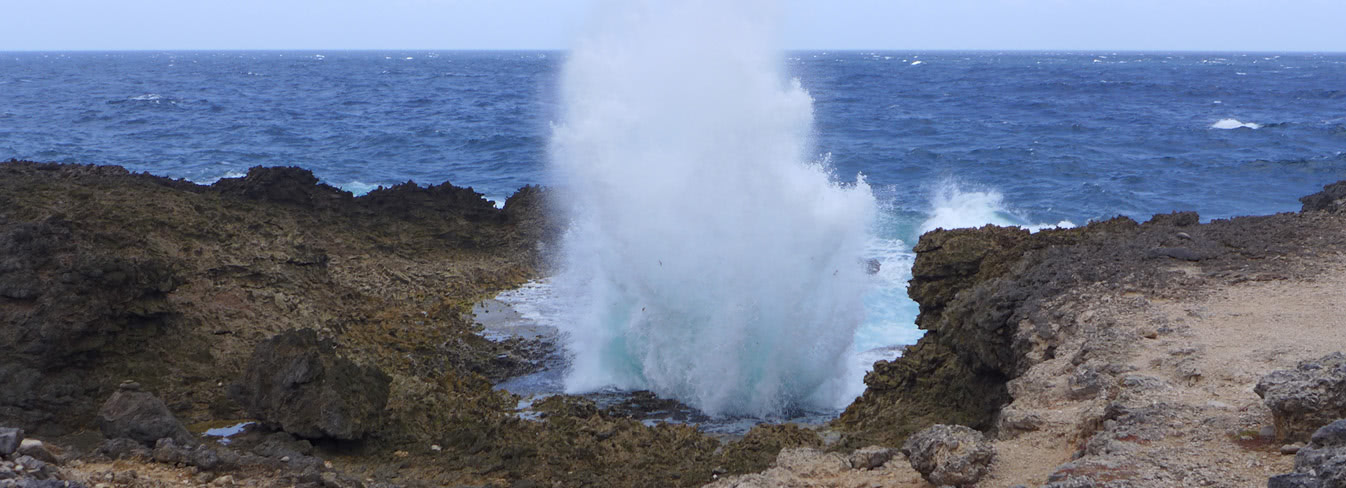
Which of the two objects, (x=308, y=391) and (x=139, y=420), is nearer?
(x=139, y=420)

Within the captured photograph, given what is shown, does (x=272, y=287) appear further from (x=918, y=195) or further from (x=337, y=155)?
(x=337, y=155)

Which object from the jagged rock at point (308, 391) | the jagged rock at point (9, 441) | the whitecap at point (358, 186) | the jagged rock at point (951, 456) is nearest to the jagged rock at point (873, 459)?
the jagged rock at point (951, 456)

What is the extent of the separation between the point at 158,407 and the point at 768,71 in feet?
33.7

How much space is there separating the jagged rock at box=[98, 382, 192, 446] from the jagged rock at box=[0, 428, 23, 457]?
1.12 metres

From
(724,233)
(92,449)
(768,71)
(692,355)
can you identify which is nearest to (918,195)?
(768,71)

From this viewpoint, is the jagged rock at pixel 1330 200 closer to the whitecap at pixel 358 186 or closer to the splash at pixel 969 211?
the splash at pixel 969 211

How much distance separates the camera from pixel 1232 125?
38438 mm

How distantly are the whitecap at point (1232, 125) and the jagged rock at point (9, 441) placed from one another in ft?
128

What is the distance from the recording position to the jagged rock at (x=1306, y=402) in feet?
18.0

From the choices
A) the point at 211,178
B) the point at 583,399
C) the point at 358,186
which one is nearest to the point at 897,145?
the point at 358,186

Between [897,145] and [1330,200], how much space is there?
72.3 feet

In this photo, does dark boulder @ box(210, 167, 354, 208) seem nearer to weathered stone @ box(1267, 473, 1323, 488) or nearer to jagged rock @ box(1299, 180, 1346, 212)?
jagged rock @ box(1299, 180, 1346, 212)

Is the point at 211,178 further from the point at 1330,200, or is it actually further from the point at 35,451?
the point at 1330,200

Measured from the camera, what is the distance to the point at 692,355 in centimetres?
1178
